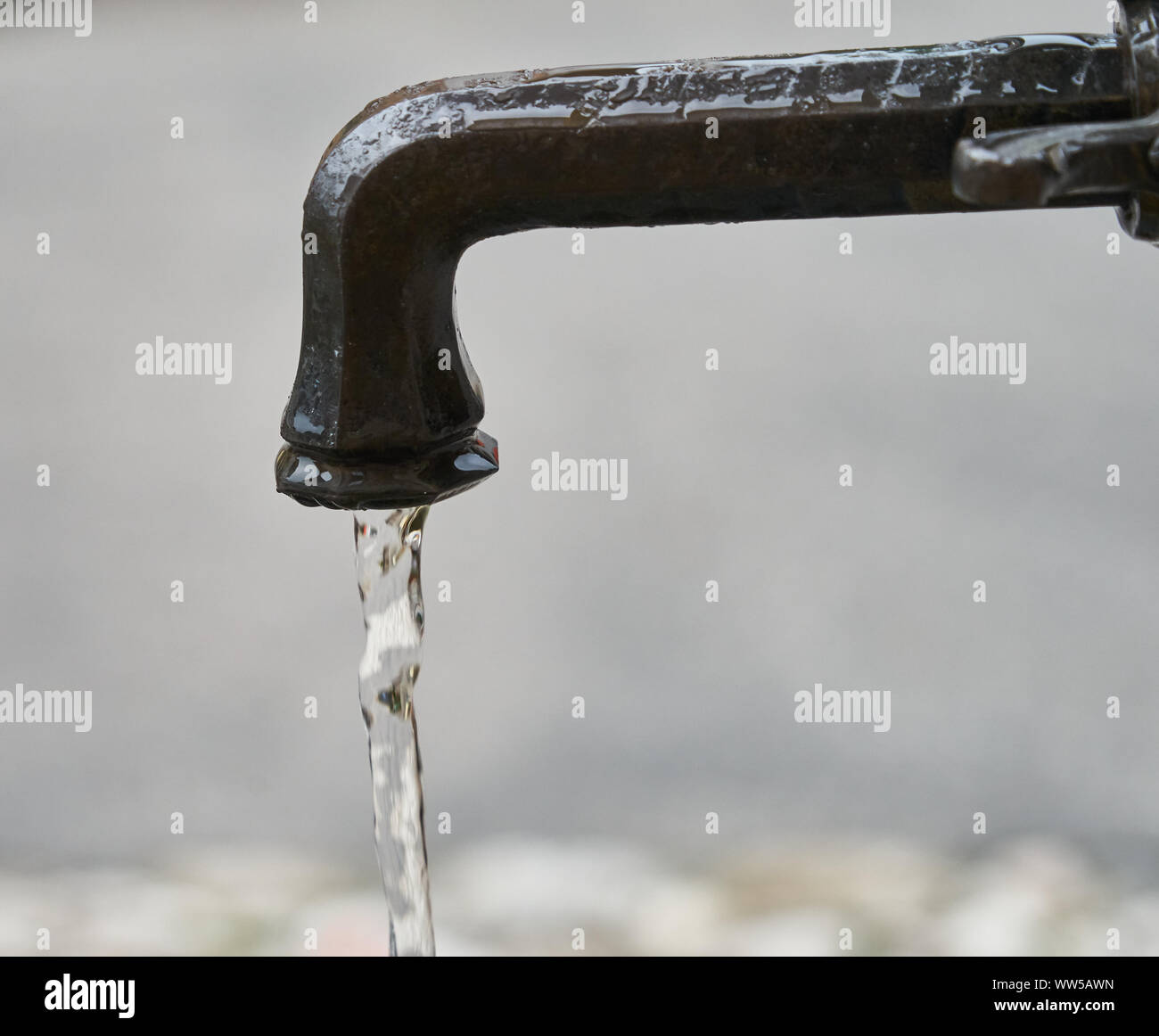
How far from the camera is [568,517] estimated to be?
4.31ft

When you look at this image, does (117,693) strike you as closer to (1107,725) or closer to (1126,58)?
(1107,725)

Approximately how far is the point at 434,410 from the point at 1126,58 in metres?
0.22

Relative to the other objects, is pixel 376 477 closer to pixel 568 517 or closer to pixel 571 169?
pixel 571 169

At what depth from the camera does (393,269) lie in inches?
17.0

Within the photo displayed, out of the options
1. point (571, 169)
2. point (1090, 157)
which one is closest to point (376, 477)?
point (571, 169)

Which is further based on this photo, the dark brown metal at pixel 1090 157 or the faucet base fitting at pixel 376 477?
the faucet base fitting at pixel 376 477

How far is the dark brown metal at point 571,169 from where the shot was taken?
1.29 feet

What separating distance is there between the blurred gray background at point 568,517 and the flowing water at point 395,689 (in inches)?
23.1

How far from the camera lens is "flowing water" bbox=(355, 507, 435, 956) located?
1.69 feet

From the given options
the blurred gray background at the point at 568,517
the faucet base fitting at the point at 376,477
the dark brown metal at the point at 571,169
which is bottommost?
the blurred gray background at the point at 568,517

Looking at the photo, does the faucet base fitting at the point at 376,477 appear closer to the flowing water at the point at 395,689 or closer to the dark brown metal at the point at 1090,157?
the flowing water at the point at 395,689

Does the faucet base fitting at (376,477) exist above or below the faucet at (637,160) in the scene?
below

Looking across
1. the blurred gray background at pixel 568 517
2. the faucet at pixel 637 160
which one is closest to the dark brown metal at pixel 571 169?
the faucet at pixel 637 160
